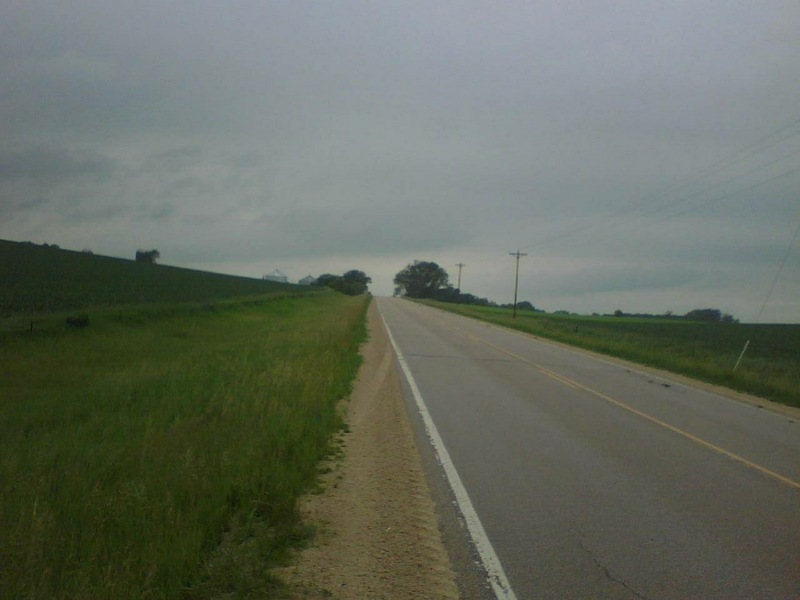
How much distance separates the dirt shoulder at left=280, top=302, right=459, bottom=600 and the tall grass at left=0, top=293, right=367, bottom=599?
12.4 inches

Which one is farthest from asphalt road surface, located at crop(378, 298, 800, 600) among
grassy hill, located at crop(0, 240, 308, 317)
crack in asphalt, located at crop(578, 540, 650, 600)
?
grassy hill, located at crop(0, 240, 308, 317)

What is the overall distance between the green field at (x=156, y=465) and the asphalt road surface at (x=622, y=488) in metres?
1.95

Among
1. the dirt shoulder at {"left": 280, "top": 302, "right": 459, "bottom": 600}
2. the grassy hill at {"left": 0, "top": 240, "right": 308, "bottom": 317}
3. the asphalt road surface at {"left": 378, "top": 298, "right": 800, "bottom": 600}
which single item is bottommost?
the dirt shoulder at {"left": 280, "top": 302, "right": 459, "bottom": 600}

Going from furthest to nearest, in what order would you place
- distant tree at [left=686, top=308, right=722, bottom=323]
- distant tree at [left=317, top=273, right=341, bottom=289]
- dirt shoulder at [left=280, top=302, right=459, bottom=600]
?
distant tree at [left=317, top=273, right=341, bottom=289] < distant tree at [left=686, top=308, right=722, bottom=323] < dirt shoulder at [left=280, top=302, right=459, bottom=600]

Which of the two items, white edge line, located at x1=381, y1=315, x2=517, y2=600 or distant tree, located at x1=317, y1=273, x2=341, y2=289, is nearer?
white edge line, located at x1=381, y1=315, x2=517, y2=600

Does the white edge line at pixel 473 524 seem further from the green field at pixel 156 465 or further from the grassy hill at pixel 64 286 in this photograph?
the grassy hill at pixel 64 286

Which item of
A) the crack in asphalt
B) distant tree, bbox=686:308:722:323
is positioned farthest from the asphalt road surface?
distant tree, bbox=686:308:722:323

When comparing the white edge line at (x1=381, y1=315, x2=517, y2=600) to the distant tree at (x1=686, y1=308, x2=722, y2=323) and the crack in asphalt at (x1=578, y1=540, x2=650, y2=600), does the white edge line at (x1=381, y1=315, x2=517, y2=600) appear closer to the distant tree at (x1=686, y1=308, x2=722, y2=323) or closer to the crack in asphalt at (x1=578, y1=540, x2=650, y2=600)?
the crack in asphalt at (x1=578, y1=540, x2=650, y2=600)

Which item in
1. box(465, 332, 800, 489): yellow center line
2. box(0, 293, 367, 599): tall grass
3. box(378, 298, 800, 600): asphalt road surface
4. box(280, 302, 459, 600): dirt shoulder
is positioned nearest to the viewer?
box(0, 293, 367, 599): tall grass

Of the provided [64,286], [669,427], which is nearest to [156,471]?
[669,427]

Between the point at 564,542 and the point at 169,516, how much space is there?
11.3ft

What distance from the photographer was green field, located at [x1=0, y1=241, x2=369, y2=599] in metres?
5.25

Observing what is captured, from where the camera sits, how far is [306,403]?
472 inches

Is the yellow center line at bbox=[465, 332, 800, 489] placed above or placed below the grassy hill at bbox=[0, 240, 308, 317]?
below
